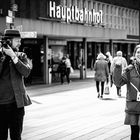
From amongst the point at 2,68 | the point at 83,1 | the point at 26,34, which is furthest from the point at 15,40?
the point at 83,1

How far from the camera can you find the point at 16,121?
5.61 m

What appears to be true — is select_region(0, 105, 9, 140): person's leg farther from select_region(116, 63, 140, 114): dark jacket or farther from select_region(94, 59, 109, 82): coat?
select_region(94, 59, 109, 82): coat

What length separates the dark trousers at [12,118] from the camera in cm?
559

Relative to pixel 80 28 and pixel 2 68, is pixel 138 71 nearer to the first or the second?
pixel 2 68

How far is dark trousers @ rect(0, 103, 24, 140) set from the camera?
5.59m

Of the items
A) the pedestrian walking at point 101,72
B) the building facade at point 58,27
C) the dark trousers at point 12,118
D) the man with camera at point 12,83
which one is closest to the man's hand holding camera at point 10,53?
the man with camera at point 12,83

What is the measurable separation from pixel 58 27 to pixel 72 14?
717 centimetres

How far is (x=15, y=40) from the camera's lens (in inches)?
220

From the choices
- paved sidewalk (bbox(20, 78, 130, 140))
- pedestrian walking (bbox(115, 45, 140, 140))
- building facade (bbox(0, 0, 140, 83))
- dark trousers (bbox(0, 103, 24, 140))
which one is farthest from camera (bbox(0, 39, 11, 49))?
building facade (bbox(0, 0, 140, 83))

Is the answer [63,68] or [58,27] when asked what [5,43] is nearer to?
[58,27]

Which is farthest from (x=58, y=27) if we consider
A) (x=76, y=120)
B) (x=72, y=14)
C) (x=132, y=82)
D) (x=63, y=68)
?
(x=132, y=82)

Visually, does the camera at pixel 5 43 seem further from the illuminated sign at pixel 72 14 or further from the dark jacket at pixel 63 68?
the illuminated sign at pixel 72 14

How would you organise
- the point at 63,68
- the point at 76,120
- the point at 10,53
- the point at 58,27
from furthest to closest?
the point at 63,68, the point at 58,27, the point at 76,120, the point at 10,53

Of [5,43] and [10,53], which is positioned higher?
[5,43]
